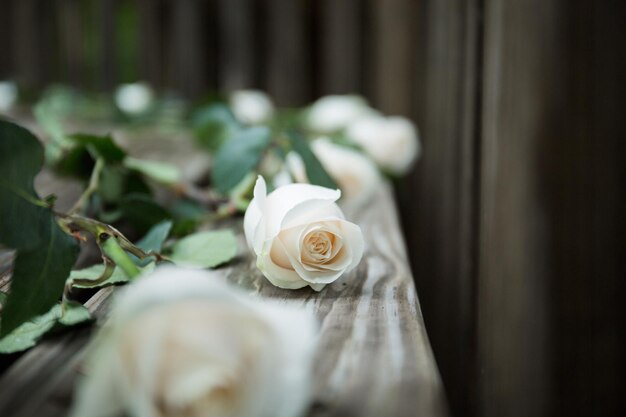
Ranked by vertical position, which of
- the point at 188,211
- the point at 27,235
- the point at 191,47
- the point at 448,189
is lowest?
the point at 448,189

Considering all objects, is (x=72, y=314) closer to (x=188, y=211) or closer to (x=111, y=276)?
(x=111, y=276)

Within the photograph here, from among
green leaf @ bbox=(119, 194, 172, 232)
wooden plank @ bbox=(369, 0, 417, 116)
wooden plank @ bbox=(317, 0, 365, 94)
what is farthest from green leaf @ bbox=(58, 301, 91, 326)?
wooden plank @ bbox=(317, 0, 365, 94)

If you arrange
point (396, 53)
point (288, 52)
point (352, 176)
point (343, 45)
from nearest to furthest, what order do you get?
1. point (352, 176)
2. point (396, 53)
3. point (343, 45)
4. point (288, 52)

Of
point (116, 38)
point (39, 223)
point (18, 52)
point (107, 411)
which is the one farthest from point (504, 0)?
point (18, 52)

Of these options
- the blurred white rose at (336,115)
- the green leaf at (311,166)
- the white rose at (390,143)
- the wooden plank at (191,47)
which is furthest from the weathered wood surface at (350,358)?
the wooden plank at (191,47)

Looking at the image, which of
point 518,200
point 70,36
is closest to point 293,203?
point 518,200

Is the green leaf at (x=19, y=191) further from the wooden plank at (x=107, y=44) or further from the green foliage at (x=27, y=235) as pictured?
the wooden plank at (x=107, y=44)

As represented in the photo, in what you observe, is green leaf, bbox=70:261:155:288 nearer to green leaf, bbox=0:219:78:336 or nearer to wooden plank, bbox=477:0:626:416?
green leaf, bbox=0:219:78:336
